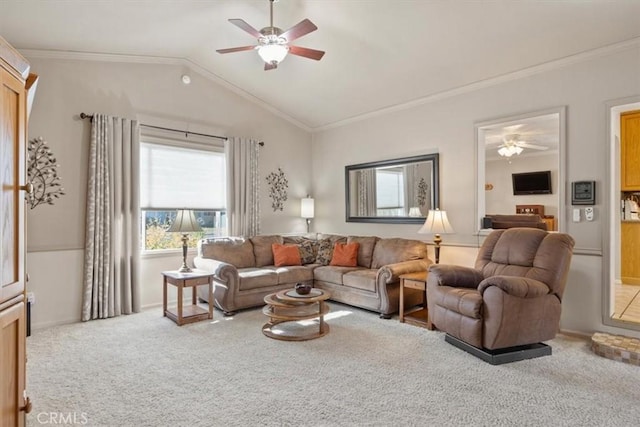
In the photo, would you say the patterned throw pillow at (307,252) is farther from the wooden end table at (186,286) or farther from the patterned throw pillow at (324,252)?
the wooden end table at (186,286)

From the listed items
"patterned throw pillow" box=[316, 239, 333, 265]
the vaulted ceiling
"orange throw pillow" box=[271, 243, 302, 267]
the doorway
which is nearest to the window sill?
"orange throw pillow" box=[271, 243, 302, 267]

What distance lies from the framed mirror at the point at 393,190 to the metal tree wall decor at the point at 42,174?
4.05 meters

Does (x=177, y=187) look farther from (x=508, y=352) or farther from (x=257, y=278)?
(x=508, y=352)

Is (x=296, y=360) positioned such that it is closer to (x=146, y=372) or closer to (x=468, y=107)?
(x=146, y=372)

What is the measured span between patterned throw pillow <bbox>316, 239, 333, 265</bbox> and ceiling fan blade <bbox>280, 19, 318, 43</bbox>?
3.24m

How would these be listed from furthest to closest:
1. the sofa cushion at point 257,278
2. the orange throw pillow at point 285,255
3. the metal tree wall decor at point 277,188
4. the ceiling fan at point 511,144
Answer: the ceiling fan at point 511,144 → the metal tree wall decor at point 277,188 → the orange throw pillow at point 285,255 → the sofa cushion at point 257,278

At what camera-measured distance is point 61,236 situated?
13.9ft

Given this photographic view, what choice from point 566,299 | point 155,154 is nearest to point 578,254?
point 566,299

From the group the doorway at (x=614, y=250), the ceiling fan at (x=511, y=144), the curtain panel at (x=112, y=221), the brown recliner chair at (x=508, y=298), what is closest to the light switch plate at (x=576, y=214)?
the doorway at (x=614, y=250)

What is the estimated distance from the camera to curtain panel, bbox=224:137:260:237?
5.63 meters

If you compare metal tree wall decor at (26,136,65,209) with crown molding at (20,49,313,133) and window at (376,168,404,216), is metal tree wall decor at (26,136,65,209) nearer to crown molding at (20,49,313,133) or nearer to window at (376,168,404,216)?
crown molding at (20,49,313,133)

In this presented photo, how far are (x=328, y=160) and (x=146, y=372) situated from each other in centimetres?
456

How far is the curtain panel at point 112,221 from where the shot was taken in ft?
14.2

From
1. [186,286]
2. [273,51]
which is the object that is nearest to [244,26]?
[273,51]
